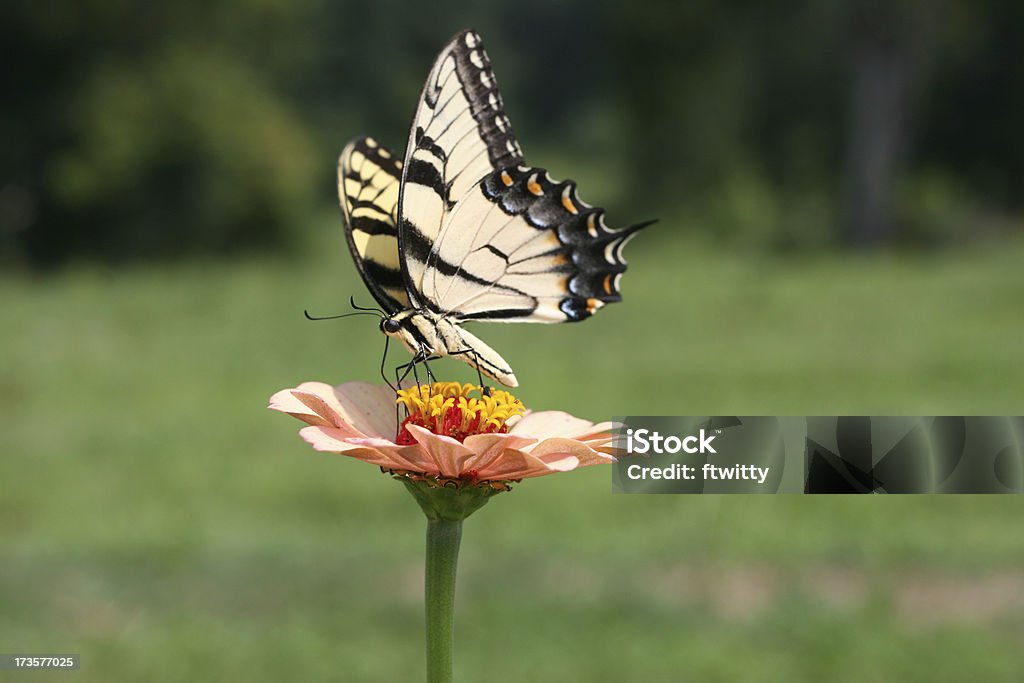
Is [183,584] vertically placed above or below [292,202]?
below

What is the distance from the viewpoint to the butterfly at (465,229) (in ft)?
4.03

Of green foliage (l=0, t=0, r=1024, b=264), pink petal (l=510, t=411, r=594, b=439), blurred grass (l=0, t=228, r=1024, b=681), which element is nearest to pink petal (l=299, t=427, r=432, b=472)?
pink petal (l=510, t=411, r=594, b=439)

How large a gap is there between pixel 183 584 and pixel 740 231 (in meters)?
13.7

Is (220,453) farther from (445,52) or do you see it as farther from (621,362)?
(445,52)

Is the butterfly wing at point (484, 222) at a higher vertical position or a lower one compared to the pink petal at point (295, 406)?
higher

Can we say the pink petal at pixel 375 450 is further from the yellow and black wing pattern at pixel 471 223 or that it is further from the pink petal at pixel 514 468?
the yellow and black wing pattern at pixel 471 223

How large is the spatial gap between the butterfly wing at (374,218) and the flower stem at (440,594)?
14.5 inches

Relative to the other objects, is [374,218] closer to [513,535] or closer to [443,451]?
[443,451]

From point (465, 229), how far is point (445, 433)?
0.28 m

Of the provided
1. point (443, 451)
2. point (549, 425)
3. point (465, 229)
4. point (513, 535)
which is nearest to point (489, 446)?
point (443, 451)

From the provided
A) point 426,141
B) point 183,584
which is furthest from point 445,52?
point 183,584

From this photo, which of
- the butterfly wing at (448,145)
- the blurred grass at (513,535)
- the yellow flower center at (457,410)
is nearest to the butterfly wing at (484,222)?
the butterfly wing at (448,145)

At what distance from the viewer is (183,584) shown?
4.69m

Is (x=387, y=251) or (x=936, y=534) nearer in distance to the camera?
(x=387, y=251)
